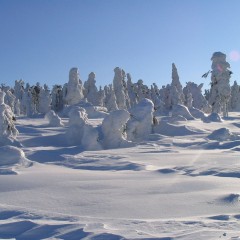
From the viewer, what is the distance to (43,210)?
310 inches

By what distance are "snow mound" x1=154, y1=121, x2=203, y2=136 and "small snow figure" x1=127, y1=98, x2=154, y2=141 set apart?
2.13m

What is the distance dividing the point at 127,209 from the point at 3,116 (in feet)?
49.1

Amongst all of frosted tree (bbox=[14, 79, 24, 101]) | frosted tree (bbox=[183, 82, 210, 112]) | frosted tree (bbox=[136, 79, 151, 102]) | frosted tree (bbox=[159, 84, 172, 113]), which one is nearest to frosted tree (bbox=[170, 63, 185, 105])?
frosted tree (bbox=[159, 84, 172, 113])

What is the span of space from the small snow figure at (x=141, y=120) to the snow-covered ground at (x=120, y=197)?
325 inches

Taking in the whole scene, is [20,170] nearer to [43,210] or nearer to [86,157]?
[86,157]

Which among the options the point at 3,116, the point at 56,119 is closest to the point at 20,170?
the point at 3,116

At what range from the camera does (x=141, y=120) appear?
2547 cm

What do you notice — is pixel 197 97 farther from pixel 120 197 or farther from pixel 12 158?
pixel 120 197

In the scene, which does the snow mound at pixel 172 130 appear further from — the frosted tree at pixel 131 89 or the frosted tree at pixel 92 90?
the frosted tree at pixel 131 89

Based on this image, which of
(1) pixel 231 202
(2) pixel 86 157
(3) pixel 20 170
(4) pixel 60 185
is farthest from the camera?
(2) pixel 86 157

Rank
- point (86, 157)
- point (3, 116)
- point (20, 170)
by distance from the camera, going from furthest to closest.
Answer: point (3, 116)
point (86, 157)
point (20, 170)

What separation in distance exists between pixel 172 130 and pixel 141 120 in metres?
3.59

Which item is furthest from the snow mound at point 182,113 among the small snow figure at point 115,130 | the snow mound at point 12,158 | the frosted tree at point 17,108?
the frosted tree at point 17,108

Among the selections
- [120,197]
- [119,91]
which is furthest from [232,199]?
[119,91]
